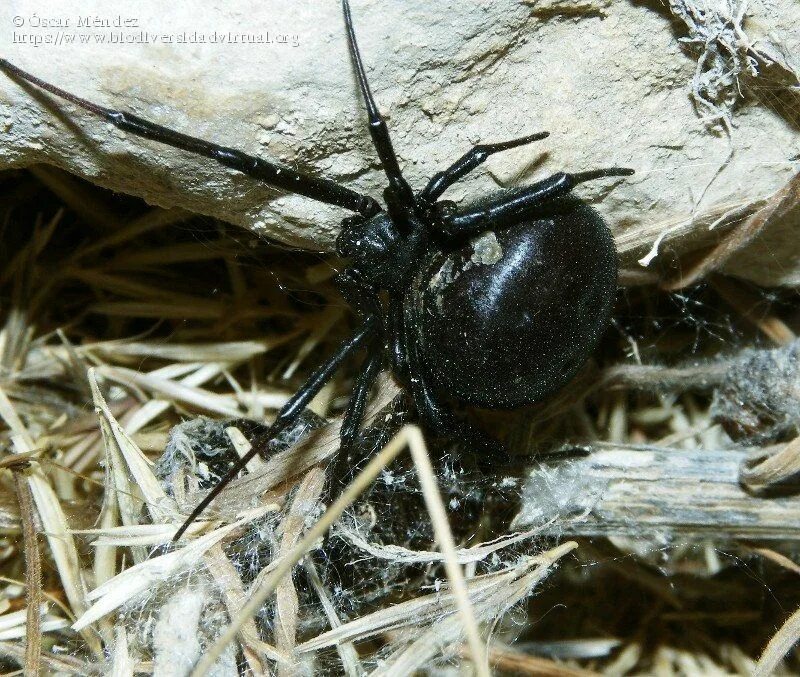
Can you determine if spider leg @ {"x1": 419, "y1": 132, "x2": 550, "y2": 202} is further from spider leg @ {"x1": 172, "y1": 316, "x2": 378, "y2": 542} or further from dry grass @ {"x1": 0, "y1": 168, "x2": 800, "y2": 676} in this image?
dry grass @ {"x1": 0, "y1": 168, "x2": 800, "y2": 676}

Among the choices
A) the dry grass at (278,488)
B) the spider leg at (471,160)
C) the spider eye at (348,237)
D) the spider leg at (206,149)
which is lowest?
the dry grass at (278,488)

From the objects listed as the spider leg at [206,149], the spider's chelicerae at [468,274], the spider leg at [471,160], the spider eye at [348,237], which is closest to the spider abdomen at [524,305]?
the spider's chelicerae at [468,274]

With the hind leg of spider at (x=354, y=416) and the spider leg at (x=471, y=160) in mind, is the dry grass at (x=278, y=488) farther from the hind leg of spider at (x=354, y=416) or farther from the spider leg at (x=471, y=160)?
the spider leg at (x=471, y=160)

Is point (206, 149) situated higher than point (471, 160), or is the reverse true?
point (206, 149)

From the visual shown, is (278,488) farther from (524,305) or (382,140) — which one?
(382,140)

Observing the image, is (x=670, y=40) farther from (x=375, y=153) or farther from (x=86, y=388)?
(x=86, y=388)

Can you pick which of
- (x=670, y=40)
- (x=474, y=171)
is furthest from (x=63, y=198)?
(x=670, y=40)

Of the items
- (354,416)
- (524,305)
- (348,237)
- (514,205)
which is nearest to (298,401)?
(354,416)
